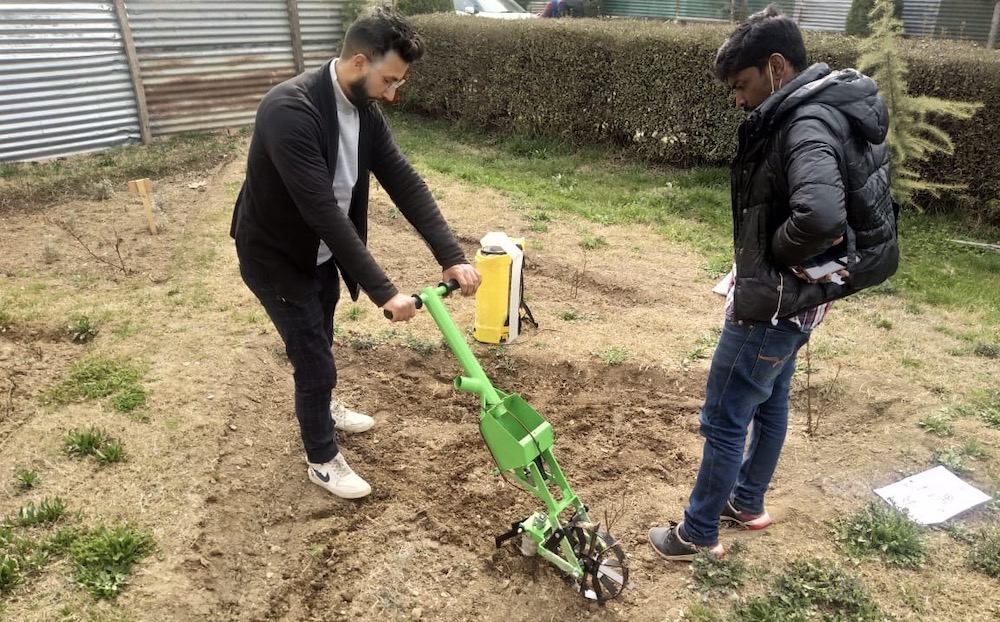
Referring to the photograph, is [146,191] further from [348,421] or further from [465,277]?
[465,277]

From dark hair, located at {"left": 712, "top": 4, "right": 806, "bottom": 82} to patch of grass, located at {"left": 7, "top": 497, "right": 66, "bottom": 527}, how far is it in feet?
10.9

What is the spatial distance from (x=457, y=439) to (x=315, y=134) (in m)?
1.94

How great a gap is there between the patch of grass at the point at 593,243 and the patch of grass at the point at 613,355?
196cm

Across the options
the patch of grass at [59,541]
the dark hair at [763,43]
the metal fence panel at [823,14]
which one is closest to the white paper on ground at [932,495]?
the dark hair at [763,43]

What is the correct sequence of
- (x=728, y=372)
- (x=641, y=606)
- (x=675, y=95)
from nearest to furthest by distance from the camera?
(x=728, y=372), (x=641, y=606), (x=675, y=95)

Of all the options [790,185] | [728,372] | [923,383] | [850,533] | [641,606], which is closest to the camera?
[790,185]

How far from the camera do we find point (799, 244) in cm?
219

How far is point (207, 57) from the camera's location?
32.7 ft

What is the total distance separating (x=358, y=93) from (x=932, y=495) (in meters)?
3.14

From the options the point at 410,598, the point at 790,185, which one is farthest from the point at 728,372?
the point at 410,598

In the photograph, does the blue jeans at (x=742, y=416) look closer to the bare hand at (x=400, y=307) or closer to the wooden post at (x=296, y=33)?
the bare hand at (x=400, y=307)

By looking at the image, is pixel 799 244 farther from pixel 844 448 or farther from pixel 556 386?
pixel 556 386

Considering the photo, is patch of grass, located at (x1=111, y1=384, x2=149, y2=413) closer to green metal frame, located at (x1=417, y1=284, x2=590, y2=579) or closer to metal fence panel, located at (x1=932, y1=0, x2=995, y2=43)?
green metal frame, located at (x1=417, y1=284, x2=590, y2=579)

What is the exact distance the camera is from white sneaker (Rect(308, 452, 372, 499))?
339 cm
